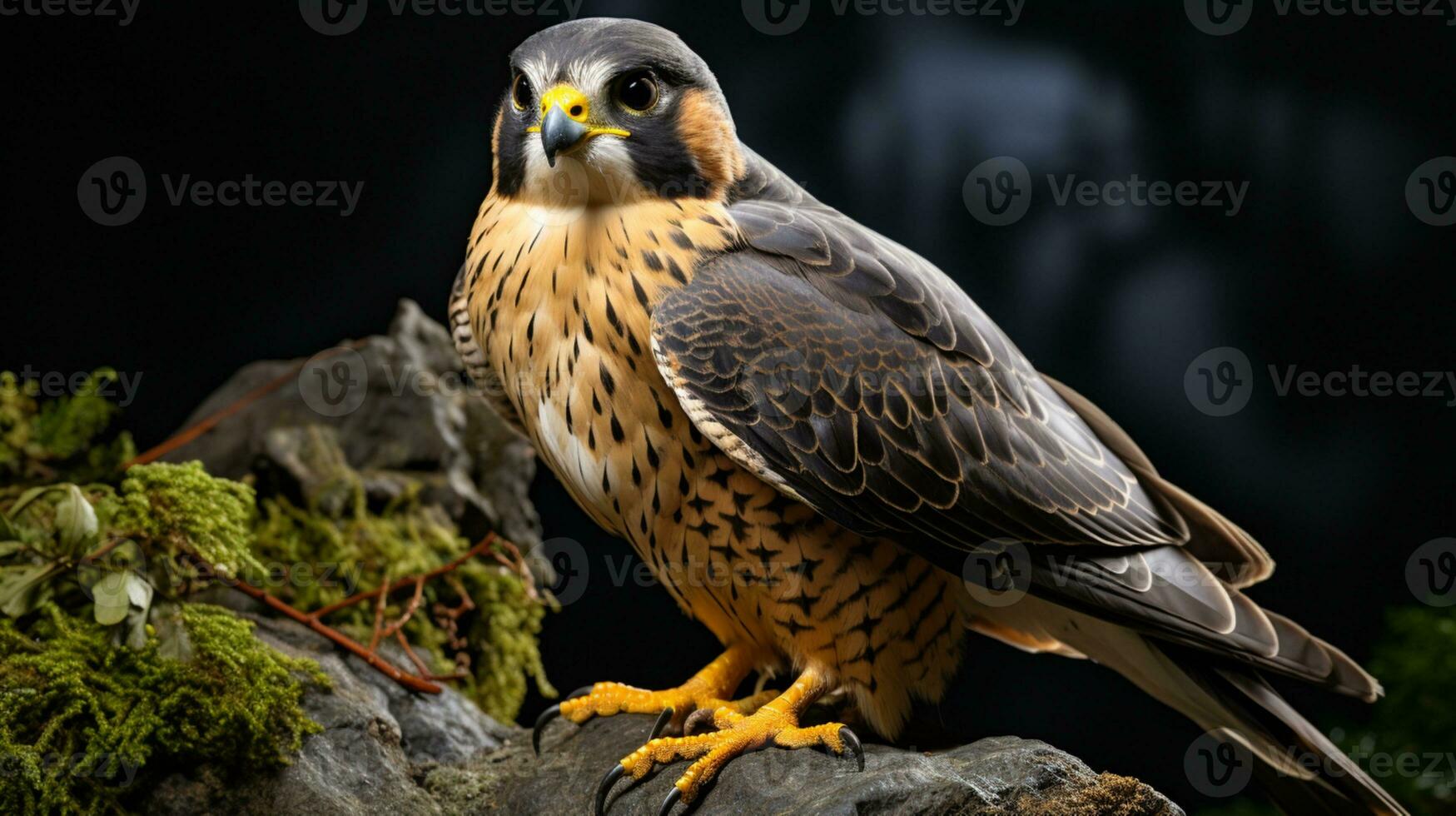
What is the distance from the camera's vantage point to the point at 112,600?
2176mm

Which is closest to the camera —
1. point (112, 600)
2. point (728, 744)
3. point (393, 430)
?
point (728, 744)

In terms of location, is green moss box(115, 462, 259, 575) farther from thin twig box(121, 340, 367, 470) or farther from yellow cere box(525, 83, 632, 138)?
yellow cere box(525, 83, 632, 138)

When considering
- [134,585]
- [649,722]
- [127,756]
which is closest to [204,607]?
[134,585]

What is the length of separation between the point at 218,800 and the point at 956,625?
1.43 m

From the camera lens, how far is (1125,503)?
7.80ft

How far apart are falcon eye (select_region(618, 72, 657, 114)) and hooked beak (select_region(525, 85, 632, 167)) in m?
0.07

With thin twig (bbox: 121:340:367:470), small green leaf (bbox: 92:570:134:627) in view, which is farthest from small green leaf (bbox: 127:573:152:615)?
thin twig (bbox: 121:340:367:470)

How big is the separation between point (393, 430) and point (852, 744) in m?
1.99

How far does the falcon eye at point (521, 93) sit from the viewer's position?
211 centimetres

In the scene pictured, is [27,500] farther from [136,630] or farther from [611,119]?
[611,119]

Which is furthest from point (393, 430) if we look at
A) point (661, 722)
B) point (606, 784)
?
point (606, 784)

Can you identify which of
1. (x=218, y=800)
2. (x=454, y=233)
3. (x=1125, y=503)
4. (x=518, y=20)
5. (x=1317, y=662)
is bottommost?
(x=218, y=800)

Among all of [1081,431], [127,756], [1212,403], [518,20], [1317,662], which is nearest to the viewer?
[127,756]

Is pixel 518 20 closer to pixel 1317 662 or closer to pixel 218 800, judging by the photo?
pixel 218 800
